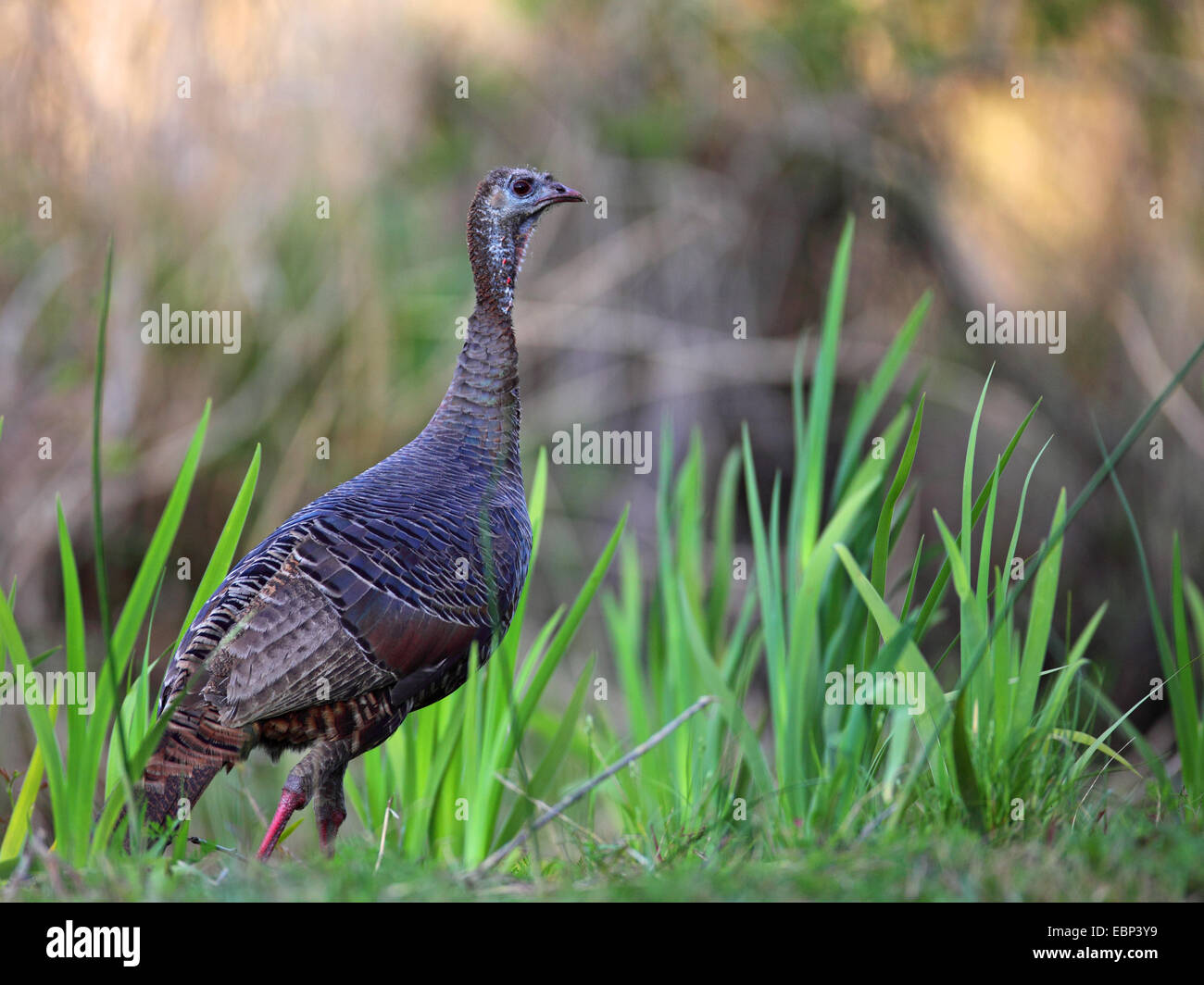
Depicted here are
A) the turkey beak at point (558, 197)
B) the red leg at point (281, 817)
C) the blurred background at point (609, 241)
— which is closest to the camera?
the red leg at point (281, 817)

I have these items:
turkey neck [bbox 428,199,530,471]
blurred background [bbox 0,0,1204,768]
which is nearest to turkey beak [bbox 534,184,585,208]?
turkey neck [bbox 428,199,530,471]

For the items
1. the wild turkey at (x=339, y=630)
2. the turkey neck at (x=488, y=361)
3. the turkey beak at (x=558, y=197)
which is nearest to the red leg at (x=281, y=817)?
the wild turkey at (x=339, y=630)

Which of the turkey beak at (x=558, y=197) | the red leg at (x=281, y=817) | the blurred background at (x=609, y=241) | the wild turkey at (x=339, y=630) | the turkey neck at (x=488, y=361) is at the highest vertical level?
the blurred background at (x=609, y=241)

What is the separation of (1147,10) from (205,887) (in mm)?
7517

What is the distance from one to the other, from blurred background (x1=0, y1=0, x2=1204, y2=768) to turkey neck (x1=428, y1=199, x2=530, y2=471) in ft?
10.9

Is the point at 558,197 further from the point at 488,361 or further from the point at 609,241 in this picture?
the point at 609,241

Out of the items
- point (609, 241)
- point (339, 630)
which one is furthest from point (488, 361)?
point (609, 241)

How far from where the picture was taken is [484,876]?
2.12 meters

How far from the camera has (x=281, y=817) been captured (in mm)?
2465

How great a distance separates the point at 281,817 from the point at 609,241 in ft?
17.7

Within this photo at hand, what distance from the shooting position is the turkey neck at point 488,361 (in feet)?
10.1

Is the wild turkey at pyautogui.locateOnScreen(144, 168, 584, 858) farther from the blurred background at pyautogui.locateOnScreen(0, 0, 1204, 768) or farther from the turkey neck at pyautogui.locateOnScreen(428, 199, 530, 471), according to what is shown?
the blurred background at pyautogui.locateOnScreen(0, 0, 1204, 768)

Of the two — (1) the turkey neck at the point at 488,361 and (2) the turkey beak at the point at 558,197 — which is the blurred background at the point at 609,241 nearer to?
(1) the turkey neck at the point at 488,361

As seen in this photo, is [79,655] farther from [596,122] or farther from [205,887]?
[596,122]
